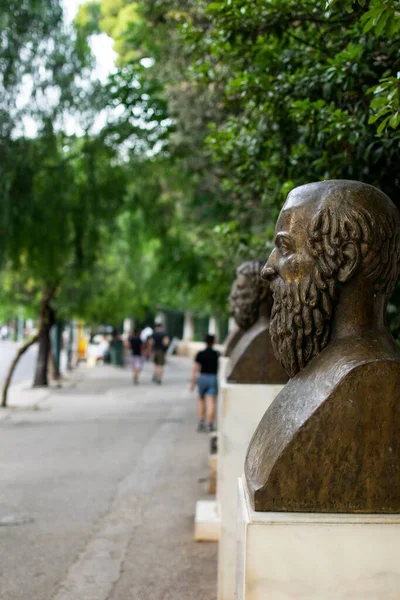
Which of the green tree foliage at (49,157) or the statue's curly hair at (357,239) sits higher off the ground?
the green tree foliage at (49,157)

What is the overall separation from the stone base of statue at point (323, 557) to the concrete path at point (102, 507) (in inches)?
115

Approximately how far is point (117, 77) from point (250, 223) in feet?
17.6

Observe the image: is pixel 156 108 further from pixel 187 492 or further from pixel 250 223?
pixel 187 492

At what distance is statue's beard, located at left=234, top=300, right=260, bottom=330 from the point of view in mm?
5723

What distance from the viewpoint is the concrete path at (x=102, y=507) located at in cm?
551

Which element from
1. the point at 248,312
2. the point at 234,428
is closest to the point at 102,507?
the point at 248,312

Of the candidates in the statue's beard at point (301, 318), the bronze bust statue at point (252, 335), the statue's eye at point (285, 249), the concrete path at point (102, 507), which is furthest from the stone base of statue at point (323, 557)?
the concrete path at point (102, 507)

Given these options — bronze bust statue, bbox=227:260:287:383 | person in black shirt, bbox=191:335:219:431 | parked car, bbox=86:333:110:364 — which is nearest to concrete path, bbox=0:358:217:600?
person in black shirt, bbox=191:335:219:431

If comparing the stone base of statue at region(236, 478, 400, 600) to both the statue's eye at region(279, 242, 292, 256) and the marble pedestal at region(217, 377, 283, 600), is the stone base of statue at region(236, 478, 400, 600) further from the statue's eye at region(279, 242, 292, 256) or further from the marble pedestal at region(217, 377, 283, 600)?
the marble pedestal at region(217, 377, 283, 600)

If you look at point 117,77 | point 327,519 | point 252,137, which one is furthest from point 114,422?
point 327,519

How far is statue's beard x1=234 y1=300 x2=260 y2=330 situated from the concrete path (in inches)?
74.8

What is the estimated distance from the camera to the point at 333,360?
2.61 meters

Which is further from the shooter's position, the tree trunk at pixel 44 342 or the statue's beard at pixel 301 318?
the tree trunk at pixel 44 342

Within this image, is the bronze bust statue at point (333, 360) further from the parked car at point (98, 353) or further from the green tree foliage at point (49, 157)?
the parked car at point (98, 353)
